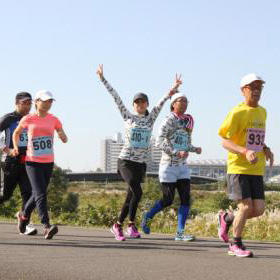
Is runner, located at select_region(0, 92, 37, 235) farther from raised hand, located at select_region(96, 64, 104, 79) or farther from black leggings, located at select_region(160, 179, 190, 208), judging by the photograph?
black leggings, located at select_region(160, 179, 190, 208)

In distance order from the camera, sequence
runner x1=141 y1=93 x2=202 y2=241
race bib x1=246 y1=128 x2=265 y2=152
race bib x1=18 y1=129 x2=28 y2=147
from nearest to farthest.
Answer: race bib x1=246 y1=128 x2=265 y2=152, runner x1=141 y1=93 x2=202 y2=241, race bib x1=18 y1=129 x2=28 y2=147

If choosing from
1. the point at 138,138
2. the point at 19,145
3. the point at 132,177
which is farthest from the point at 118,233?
the point at 19,145

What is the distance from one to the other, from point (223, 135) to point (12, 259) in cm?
253

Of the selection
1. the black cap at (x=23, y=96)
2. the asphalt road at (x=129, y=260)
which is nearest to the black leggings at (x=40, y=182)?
the asphalt road at (x=129, y=260)

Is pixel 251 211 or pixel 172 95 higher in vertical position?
pixel 172 95

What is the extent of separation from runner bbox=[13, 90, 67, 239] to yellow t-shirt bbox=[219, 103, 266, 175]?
2.63m

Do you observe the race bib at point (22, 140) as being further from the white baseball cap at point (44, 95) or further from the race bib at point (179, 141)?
the race bib at point (179, 141)

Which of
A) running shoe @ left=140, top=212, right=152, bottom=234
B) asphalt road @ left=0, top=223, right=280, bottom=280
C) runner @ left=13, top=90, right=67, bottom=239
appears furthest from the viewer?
running shoe @ left=140, top=212, right=152, bottom=234

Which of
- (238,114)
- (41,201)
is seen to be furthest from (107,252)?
(238,114)

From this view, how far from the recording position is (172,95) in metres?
8.55

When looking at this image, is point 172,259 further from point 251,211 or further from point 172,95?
point 172,95

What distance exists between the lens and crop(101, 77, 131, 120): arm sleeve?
8242 millimetres

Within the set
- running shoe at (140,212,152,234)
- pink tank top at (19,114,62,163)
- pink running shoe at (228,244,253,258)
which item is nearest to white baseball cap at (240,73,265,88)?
pink running shoe at (228,244,253,258)

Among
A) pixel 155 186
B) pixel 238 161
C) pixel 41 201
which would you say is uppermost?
pixel 238 161
